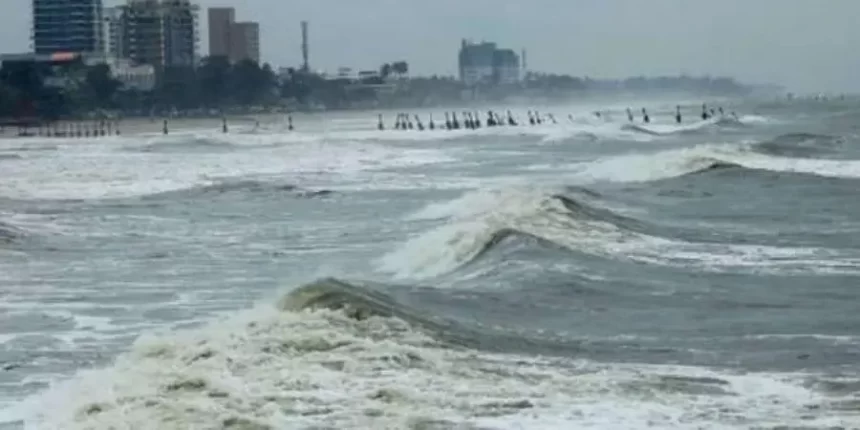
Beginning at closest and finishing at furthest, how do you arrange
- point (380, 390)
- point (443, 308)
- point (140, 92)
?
point (380, 390) → point (443, 308) → point (140, 92)

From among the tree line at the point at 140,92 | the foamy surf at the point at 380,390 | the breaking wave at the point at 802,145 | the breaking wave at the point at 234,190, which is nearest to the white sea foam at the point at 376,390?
the foamy surf at the point at 380,390

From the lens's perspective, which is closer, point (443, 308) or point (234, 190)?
point (443, 308)

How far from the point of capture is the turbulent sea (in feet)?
38.5

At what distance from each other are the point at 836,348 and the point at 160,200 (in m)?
29.4

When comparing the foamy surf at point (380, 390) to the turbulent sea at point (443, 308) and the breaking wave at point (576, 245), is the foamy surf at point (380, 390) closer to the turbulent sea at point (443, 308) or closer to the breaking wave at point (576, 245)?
the turbulent sea at point (443, 308)

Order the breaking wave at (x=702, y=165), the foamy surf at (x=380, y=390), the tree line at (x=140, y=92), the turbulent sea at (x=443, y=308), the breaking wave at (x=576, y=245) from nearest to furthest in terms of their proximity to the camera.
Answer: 1. the foamy surf at (x=380, y=390)
2. the turbulent sea at (x=443, y=308)
3. the breaking wave at (x=576, y=245)
4. the breaking wave at (x=702, y=165)
5. the tree line at (x=140, y=92)

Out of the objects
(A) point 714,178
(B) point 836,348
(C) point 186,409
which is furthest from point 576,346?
(A) point 714,178

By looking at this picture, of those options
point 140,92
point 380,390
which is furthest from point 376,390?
point 140,92

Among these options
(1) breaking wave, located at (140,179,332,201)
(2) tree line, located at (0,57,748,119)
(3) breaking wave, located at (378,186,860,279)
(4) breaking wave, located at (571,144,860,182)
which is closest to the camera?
(3) breaking wave, located at (378,186,860,279)

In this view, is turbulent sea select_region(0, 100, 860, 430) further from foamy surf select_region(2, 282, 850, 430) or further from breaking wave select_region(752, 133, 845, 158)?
breaking wave select_region(752, 133, 845, 158)

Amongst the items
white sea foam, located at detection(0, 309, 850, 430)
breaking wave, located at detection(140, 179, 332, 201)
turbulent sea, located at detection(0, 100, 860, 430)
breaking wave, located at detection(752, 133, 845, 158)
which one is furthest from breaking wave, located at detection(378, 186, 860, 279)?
breaking wave, located at detection(752, 133, 845, 158)

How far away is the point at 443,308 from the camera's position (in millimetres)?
16969

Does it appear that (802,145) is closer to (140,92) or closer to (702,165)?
(702,165)

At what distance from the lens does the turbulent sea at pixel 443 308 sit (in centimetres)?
1173
